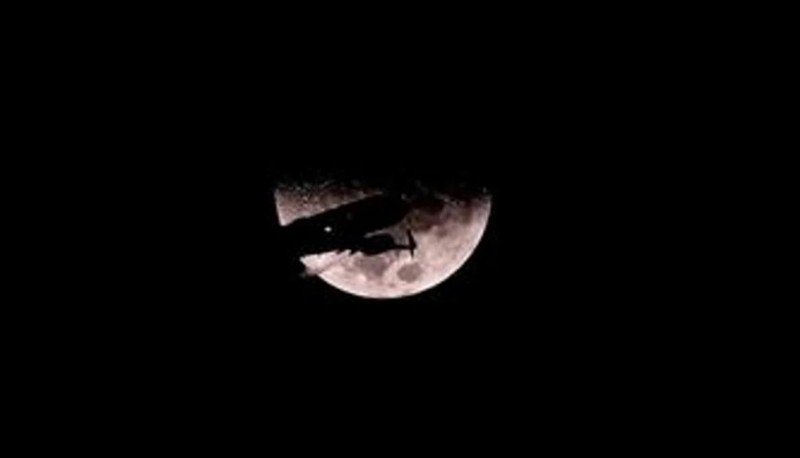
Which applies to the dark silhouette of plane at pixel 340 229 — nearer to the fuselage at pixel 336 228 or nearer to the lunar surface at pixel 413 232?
the fuselage at pixel 336 228

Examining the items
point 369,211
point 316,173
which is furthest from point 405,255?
point 369,211

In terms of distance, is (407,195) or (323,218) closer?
(323,218)

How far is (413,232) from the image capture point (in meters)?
5.98

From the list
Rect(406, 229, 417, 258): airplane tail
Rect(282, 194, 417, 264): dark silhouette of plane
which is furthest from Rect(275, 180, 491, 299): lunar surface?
Rect(282, 194, 417, 264): dark silhouette of plane

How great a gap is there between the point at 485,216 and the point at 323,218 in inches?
124

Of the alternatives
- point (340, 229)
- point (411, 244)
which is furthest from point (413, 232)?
point (340, 229)

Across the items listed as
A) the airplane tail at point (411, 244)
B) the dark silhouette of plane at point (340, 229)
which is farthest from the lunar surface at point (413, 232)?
the dark silhouette of plane at point (340, 229)

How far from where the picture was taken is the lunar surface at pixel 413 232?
6211 millimetres

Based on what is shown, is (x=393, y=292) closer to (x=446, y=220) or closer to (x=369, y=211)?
(x=446, y=220)

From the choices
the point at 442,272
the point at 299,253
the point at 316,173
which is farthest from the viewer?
the point at 442,272

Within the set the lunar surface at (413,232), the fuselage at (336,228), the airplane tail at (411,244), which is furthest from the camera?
the lunar surface at (413,232)

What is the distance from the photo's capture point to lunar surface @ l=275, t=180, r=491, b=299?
6211mm

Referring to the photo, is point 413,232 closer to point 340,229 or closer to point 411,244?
point 411,244

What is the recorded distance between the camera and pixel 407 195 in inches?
247
